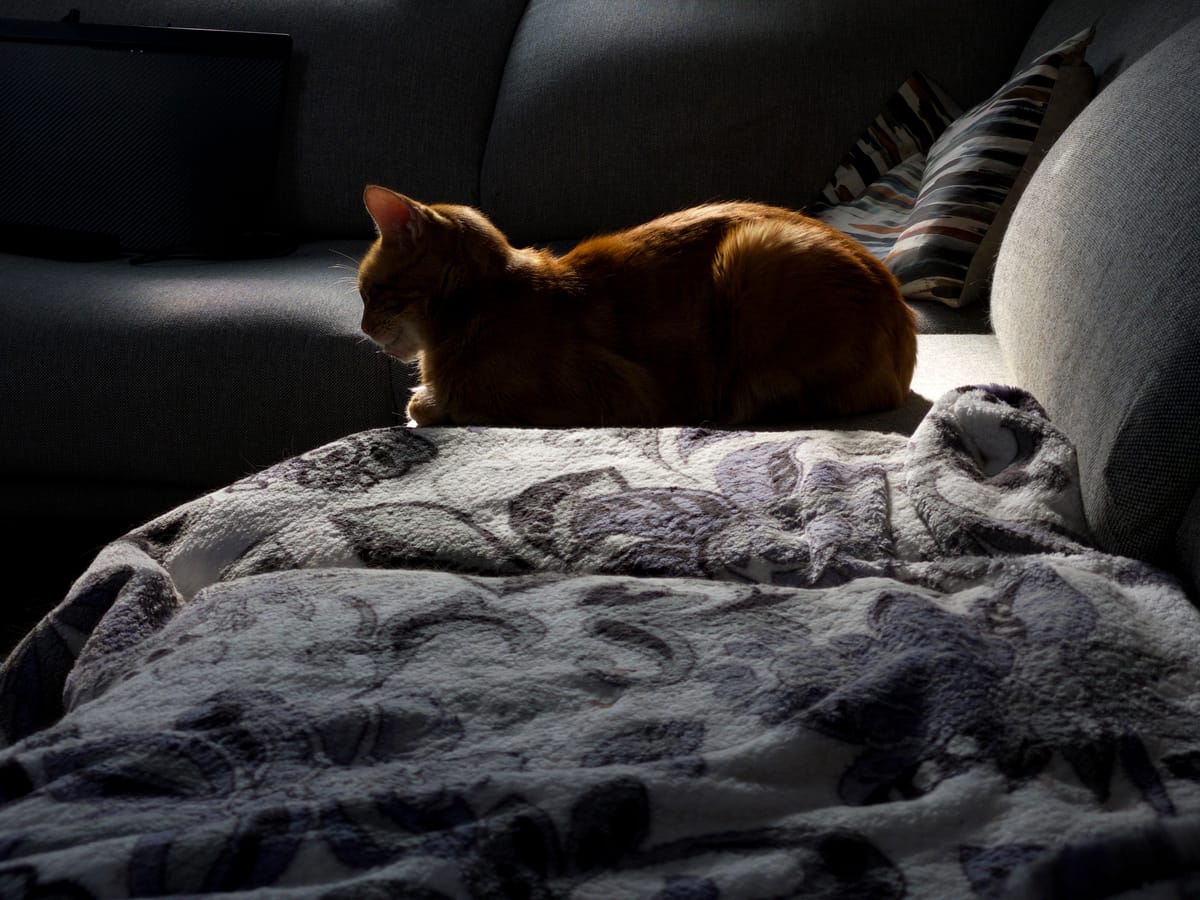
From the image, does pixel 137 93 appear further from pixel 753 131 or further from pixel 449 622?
pixel 449 622

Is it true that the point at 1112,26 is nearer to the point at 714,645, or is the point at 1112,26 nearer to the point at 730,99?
the point at 730,99

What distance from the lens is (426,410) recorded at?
1353mm

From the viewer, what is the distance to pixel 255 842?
1.67ft

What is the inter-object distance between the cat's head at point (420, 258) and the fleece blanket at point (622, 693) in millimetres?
465

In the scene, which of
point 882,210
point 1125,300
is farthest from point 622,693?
point 882,210

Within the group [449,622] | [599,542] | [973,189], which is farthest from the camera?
[973,189]

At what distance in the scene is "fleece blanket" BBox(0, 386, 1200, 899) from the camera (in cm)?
51

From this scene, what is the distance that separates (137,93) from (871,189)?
1.40 meters

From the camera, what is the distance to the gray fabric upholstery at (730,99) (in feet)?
6.90

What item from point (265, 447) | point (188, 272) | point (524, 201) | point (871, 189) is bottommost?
point (265, 447)

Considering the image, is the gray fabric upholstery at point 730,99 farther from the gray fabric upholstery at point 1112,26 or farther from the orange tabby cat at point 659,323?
the orange tabby cat at point 659,323

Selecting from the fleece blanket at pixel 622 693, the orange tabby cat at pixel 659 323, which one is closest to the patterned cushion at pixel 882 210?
the orange tabby cat at pixel 659 323

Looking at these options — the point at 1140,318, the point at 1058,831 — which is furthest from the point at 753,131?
the point at 1058,831

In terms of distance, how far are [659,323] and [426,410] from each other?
0.30m
